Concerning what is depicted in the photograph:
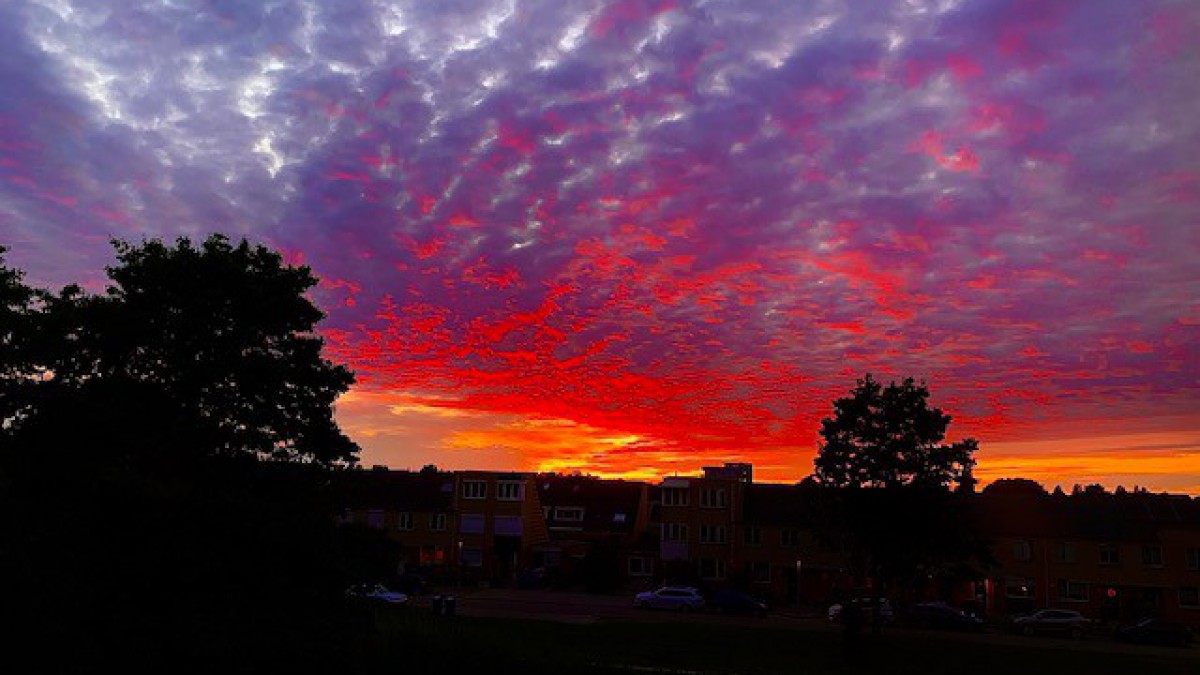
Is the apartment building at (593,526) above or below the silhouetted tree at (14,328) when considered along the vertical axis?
below

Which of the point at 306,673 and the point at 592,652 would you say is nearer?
the point at 306,673

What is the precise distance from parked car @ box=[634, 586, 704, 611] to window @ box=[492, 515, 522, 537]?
20663 millimetres

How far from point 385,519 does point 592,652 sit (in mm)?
47584

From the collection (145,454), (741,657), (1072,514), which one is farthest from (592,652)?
(1072,514)

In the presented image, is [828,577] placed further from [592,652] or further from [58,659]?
[58,659]

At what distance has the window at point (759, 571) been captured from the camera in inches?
2685

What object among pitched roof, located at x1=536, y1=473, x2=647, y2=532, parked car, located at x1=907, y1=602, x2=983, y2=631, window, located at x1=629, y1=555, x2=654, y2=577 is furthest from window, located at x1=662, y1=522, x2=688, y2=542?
parked car, located at x1=907, y1=602, x2=983, y2=631

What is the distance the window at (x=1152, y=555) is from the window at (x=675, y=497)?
34.4 m

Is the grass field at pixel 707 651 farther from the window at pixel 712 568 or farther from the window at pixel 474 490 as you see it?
the window at pixel 474 490

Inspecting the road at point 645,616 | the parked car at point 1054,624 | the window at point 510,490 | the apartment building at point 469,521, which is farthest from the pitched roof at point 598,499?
the parked car at point 1054,624

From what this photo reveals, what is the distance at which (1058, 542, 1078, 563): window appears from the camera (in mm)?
62750

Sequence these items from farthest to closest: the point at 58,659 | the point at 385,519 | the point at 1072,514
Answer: the point at 385,519, the point at 1072,514, the point at 58,659

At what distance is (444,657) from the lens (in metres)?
21.1

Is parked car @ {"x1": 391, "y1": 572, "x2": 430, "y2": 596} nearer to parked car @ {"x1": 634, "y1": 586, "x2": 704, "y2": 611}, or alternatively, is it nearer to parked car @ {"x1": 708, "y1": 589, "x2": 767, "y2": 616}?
parked car @ {"x1": 634, "y1": 586, "x2": 704, "y2": 611}
